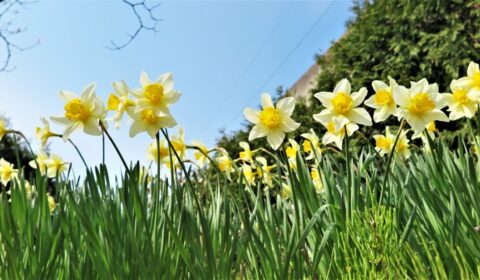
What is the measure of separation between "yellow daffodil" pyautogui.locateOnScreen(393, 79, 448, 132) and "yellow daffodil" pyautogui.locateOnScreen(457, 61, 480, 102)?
0.23m

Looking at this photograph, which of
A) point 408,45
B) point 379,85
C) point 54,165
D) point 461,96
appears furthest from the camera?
point 408,45

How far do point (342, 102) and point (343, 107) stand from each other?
15mm

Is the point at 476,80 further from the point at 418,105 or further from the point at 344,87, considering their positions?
the point at 344,87

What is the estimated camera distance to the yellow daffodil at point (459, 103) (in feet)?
4.81

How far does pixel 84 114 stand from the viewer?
120 cm

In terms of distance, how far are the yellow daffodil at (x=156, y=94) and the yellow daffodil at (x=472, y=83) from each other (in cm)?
85

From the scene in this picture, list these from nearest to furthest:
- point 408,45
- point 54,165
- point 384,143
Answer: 1. point 54,165
2. point 384,143
3. point 408,45

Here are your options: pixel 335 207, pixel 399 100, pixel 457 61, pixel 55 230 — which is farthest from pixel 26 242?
pixel 457 61

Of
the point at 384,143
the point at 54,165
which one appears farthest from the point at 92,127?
the point at 384,143

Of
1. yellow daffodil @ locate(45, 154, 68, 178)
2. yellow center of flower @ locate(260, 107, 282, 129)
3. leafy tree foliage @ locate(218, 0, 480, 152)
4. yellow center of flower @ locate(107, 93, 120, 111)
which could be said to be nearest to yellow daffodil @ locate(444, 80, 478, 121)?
yellow center of flower @ locate(260, 107, 282, 129)

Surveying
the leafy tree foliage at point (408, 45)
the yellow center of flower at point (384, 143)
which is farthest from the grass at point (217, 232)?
the leafy tree foliage at point (408, 45)

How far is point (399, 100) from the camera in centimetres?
125

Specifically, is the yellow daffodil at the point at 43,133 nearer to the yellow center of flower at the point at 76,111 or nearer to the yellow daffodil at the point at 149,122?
the yellow center of flower at the point at 76,111

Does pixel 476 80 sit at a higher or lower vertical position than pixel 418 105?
higher
